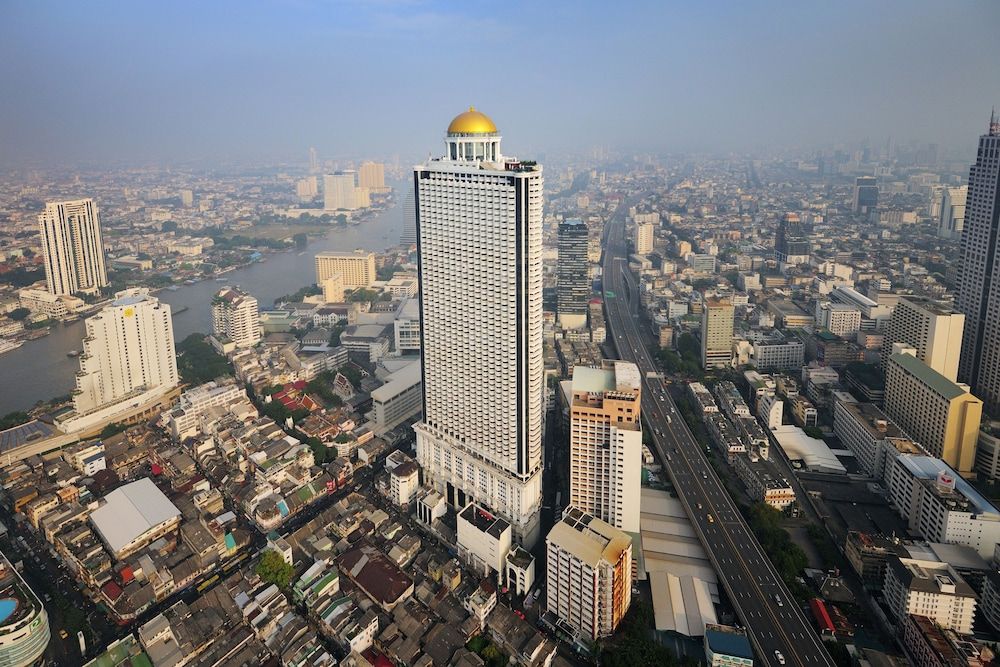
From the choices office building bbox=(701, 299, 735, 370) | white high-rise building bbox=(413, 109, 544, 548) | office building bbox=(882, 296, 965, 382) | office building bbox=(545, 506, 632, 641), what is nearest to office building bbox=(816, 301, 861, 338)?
office building bbox=(701, 299, 735, 370)

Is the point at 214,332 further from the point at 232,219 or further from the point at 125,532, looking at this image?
the point at 232,219

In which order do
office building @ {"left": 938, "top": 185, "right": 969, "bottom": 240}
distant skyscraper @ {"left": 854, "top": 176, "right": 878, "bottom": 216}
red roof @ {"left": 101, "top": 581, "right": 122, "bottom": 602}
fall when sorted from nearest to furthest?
1. red roof @ {"left": 101, "top": 581, "right": 122, "bottom": 602}
2. office building @ {"left": 938, "top": 185, "right": 969, "bottom": 240}
3. distant skyscraper @ {"left": 854, "top": 176, "right": 878, "bottom": 216}

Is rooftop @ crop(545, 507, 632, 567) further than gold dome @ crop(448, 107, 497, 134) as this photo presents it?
No

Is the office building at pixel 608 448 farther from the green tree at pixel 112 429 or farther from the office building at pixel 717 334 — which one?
the green tree at pixel 112 429

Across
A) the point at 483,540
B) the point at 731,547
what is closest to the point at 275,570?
the point at 483,540

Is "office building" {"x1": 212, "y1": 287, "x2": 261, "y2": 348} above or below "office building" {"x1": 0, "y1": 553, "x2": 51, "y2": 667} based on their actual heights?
above

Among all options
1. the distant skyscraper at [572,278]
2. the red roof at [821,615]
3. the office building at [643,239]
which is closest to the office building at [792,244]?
the office building at [643,239]

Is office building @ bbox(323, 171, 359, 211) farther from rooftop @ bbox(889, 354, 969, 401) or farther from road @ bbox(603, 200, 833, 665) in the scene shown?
rooftop @ bbox(889, 354, 969, 401)

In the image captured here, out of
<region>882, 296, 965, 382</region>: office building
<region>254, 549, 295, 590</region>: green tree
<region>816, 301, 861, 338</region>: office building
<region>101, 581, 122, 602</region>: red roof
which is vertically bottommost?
<region>101, 581, 122, 602</region>: red roof
